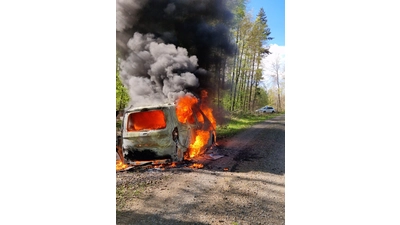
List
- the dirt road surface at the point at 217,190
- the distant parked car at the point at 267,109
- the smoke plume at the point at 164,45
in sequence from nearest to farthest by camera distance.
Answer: the dirt road surface at the point at 217,190
the smoke plume at the point at 164,45
the distant parked car at the point at 267,109

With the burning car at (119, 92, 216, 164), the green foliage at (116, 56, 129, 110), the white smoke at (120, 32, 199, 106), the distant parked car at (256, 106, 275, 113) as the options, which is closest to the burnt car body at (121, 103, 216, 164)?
the burning car at (119, 92, 216, 164)

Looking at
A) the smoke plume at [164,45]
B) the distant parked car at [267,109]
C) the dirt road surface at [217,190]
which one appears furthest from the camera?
the distant parked car at [267,109]

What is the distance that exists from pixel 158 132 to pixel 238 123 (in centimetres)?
99

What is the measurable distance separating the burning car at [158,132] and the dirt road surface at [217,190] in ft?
0.65

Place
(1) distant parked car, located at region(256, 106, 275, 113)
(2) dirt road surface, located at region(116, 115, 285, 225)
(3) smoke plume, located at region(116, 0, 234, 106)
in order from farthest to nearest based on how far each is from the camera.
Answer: (1) distant parked car, located at region(256, 106, 275, 113) → (3) smoke plume, located at region(116, 0, 234, 106) → (2) dirt road surface, located at region(116, 115, 285, 225)

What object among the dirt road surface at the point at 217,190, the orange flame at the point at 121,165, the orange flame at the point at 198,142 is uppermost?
the orange flame at the point at 198,142

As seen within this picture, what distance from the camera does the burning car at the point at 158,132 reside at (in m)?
4.22

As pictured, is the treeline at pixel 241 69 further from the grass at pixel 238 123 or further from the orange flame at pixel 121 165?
the orange flame at pixel 121 165

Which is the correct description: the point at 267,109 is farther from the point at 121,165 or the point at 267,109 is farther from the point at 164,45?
the point at 121,165

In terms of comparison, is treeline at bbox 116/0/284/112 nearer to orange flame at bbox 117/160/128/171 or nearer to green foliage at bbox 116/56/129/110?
green foliage at bbox 116/56/129/110

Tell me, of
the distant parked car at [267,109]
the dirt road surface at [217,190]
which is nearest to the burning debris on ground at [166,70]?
the dirt road surface at [217,190]

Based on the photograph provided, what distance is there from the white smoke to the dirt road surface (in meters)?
0.85

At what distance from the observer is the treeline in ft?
14.0
